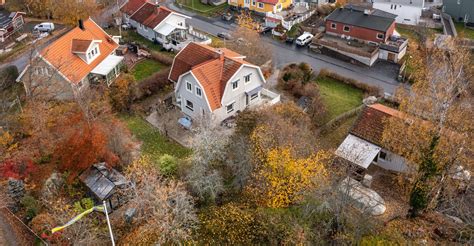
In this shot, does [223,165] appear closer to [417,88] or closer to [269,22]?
[417,88]

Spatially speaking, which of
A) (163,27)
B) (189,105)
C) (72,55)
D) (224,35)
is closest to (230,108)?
(189,105)

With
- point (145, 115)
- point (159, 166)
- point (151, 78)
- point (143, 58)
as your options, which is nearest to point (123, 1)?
point (143, 58)

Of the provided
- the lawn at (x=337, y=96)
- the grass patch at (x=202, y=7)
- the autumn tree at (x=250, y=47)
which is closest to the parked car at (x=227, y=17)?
the grass patch at (x=202, y=7)

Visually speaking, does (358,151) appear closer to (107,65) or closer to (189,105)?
(189,105)

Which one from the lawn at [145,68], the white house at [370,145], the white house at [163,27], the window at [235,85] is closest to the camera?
the white house at [370,145]

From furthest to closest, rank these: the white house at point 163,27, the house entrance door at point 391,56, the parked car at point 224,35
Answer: the parked car at point 224,35, the white house at point 163,27, the house entrance door at point 391,56

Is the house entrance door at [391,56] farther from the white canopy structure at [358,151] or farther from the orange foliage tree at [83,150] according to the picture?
the orange foliage tree at [83,150]
